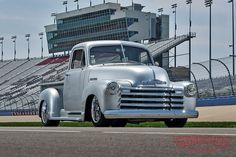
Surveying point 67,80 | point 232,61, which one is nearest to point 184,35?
point 232,61

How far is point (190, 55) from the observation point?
80.9 m

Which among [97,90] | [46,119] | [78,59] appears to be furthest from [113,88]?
[46,119]

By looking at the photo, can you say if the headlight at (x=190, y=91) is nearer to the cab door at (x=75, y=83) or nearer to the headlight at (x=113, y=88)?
the headlight at (x=113, y=88)

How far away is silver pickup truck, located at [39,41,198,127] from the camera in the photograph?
12.2 m

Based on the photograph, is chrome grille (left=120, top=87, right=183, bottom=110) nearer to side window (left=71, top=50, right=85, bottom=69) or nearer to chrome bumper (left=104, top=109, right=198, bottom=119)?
chrome bumper (left=104, top=109, right=198, bottom=119)

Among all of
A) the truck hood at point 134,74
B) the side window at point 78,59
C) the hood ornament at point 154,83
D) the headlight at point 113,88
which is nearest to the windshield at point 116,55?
the side window at point 78,59

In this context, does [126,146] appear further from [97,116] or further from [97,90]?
[97,90]

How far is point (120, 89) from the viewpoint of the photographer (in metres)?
12.2

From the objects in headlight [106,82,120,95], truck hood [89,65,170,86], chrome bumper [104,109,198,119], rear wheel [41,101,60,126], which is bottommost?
rear wheel [41,101,60,126]

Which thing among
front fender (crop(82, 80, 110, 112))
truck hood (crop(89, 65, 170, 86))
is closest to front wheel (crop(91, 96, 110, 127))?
front fender (crop(82, 80, 110, 112))

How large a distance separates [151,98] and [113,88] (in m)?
0.86

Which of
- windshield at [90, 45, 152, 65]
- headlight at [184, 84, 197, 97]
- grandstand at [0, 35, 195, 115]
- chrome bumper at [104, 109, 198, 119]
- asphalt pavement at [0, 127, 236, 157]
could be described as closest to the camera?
asphalt pavement at [0, 127, 236, 157]

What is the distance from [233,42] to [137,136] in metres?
73.9

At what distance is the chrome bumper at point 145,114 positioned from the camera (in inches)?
470
